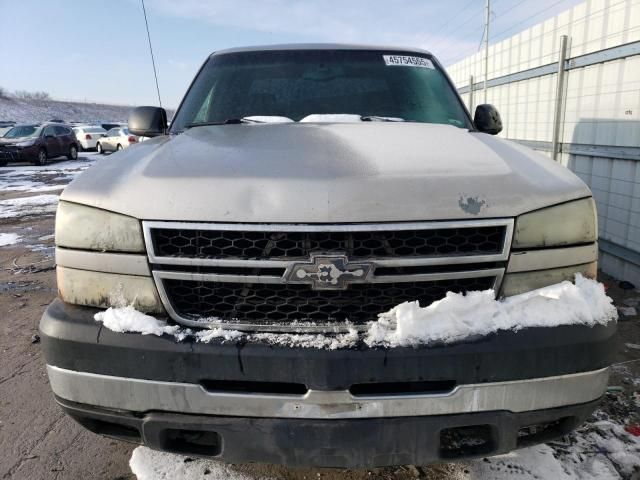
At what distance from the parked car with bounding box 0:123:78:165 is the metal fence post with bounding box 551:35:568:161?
20463 mm

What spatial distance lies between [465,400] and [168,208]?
1.21 meters

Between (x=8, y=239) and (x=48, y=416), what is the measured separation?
5.52m

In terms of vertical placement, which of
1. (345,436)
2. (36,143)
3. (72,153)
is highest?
(36,143)

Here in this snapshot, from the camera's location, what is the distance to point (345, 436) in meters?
1.53

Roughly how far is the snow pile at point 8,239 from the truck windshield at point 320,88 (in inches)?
206

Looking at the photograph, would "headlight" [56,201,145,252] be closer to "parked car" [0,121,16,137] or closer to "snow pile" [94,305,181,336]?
"snow pile" [94,305,181,336]

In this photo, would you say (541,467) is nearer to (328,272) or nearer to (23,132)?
(328,272)

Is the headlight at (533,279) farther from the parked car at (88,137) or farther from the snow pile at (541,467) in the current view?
the parked car at (88,137)

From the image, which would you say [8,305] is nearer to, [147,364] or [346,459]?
[147,364]

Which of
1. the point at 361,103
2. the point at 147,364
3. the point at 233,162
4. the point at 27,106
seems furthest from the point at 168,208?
the point at 27,106

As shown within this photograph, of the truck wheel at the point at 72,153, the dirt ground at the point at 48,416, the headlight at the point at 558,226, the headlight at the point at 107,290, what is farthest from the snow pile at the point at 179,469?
the truck wheel at the point at 72,153

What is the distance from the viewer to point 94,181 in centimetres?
185

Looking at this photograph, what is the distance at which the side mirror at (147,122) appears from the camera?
3068mm

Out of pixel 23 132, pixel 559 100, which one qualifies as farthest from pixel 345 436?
pixel 23 132
